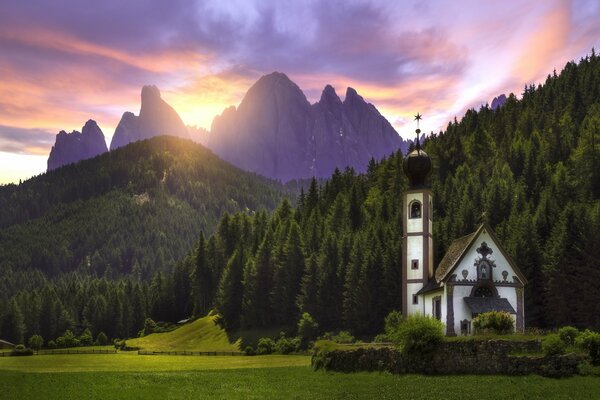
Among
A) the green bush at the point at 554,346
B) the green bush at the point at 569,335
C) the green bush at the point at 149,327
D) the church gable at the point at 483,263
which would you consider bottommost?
the green bush at the point at 149,327

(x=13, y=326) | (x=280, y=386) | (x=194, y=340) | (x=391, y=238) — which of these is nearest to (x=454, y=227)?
(x=391, y=238)

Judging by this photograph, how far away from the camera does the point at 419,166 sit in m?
78.6

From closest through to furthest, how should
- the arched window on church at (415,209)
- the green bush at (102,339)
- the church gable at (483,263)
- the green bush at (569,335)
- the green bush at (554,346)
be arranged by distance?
1. the green bush at (554,346)
2. the green bush at (569,335)
3. the church gable at (483,263)
4. the arched window on church at (415,209)
5. the green bush at (102,339)

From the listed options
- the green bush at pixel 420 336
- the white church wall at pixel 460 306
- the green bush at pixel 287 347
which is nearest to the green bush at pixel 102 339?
the green bush at pixel 287 347

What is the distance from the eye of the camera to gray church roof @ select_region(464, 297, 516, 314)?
226 feet

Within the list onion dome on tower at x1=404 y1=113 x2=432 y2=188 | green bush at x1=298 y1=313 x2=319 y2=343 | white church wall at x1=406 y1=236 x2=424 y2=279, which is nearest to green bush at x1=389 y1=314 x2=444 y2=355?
white church wall at x1=406 y1=236 x2=424 y2=279

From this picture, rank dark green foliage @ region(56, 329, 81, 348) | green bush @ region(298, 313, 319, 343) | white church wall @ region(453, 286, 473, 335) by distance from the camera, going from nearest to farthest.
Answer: white church wall @ region(453, 286, 473, 335) → green bush @ region(298, 313, 319, 343) → dark green foliage @ region(56, 329, 81, 348)

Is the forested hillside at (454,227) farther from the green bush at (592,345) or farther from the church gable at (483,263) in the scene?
the green bush at (592,345)

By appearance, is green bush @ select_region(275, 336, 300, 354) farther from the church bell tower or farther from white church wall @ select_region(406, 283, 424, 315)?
white church wall @ select_region(406, 283, 424, 315)

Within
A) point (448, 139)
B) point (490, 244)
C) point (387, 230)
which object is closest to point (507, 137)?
point (448, 139)

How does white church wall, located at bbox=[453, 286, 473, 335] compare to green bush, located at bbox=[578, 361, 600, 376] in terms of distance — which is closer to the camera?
green bush, located at bbox=[578, 361, 600, 376]

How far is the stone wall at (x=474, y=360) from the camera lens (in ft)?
144

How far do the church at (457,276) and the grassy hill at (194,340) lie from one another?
36.7 meters

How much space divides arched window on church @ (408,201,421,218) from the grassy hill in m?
37.9
